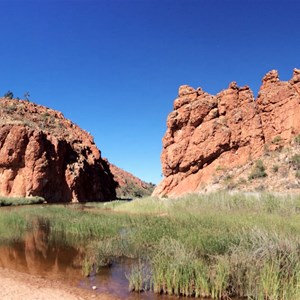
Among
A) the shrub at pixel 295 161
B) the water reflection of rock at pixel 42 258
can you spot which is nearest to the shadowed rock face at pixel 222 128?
the shrub at pixel 295 161

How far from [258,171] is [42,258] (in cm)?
3204

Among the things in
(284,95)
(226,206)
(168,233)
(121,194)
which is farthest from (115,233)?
(121,194)

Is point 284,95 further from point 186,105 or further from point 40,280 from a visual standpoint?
point 40,280

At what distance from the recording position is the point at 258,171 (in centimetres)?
4044

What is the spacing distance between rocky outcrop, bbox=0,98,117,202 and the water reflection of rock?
4480 cm

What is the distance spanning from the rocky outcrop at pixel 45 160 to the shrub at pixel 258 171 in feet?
115

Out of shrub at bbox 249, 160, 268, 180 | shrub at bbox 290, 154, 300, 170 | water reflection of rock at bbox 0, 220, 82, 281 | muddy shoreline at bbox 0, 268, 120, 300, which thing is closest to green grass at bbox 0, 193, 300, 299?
water reflection of rock at bbox 0, 220, 82, 281

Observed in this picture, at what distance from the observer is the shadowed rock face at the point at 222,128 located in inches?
1777

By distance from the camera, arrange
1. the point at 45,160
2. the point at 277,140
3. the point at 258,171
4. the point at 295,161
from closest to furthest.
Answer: the point at 295,161
the point at 258,171
the point at 277,140
the point at 45,160

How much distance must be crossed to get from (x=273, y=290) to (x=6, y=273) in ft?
23.6

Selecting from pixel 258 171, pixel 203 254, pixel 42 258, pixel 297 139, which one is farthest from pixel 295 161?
pixel 42 258

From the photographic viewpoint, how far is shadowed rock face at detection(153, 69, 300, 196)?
1777 inches

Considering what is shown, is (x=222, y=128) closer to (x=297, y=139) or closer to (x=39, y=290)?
(x=297, y=139)

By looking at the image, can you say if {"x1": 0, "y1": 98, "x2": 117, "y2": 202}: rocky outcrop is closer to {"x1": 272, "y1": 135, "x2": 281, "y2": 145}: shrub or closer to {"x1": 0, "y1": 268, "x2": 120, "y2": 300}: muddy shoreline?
{"x1": 272, "y1": 135, "x2": 281, "y2": 145}: shrub
